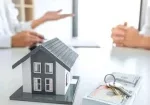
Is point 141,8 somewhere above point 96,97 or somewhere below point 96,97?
above

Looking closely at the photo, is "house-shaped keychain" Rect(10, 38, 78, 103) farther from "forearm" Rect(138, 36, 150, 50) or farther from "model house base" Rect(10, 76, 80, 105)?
"forearm" Rect(138, 36, 150, 50)

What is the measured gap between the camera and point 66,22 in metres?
2.95

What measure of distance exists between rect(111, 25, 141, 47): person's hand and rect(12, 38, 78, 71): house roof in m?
0.76

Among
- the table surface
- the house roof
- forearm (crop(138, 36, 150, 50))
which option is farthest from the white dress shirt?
the house roof

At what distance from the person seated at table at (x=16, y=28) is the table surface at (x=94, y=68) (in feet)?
0.39

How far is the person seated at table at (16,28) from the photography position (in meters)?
1.40

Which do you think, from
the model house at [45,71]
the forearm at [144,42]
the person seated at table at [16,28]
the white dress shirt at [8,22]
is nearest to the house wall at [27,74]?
the model house at [45,71]

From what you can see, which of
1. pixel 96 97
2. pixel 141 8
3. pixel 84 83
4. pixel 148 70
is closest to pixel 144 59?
pixel 148 70

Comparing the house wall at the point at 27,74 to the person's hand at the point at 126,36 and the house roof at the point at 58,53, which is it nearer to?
the house roof at the point at 58,53

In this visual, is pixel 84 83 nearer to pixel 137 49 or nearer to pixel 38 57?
pixel 38 57

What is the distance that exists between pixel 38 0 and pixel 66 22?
1.36 ft

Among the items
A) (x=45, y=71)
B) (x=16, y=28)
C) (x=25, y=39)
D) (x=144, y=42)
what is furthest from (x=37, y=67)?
(x=16, y=28)

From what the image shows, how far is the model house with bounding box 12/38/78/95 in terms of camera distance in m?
0.62

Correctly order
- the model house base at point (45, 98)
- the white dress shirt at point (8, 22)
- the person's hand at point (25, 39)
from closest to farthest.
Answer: the model house base at point (45, 98) < the person's hand at point (25, 39) < the white dress shirt at point (8, 22)
